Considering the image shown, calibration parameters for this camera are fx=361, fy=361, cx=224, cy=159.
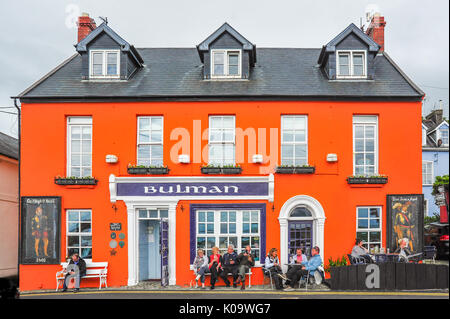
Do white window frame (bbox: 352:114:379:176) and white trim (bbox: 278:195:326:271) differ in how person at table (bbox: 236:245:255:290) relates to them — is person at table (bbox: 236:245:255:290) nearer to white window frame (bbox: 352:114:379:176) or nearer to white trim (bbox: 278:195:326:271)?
white trim (bbox: 278:195:326:271)

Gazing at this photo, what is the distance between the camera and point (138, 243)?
1277 centimetres

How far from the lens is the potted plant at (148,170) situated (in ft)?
41.4

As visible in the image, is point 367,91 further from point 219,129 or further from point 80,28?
point 80,28

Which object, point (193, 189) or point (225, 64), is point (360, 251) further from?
point (225, 64)

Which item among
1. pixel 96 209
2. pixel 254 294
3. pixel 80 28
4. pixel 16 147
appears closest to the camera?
pixel 254 294

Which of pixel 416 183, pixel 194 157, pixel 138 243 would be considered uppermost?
pixel 194 157

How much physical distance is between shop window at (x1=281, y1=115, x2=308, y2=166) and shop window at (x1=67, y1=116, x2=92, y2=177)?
704 centimetres

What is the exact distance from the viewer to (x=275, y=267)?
11.8m

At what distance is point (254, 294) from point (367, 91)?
321 inches

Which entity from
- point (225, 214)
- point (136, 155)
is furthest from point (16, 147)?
point (225, 214)

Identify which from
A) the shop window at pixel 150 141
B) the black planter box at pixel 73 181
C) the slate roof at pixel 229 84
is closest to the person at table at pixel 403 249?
the slate roof at pixel 229 84

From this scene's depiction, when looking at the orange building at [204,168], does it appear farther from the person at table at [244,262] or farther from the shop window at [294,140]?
the person at table at [244,262]

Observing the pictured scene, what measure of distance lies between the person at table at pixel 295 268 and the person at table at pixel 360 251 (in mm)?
1761

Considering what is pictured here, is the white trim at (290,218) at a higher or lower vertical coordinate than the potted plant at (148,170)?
lower
